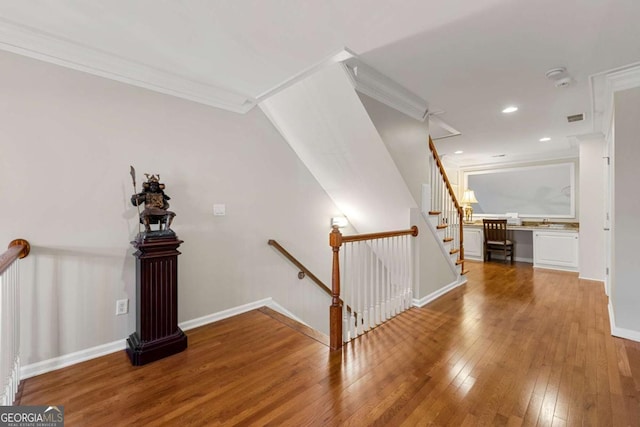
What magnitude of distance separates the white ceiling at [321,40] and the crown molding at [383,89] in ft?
0.30

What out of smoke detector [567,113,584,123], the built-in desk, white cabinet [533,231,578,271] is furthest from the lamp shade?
smoke detector [567,113,584,123]

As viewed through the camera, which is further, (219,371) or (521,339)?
(521,339)

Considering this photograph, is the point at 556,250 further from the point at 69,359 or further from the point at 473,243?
the point at 69,359

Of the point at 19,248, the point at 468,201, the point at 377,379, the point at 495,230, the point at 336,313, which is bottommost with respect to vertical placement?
the point at 377,379

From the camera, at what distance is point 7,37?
1848 millimetres

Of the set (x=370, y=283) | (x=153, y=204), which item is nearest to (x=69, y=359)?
(x=153, y=204)

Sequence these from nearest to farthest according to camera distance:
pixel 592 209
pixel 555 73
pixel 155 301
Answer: pixel 155 301, pixel 555 73, pixel 592 209

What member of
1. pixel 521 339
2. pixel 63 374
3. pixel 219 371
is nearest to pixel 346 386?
pixel 219 371

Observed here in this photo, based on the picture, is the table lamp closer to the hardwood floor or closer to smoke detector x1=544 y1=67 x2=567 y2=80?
the hardwood floor

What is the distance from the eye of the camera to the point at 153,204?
224cm

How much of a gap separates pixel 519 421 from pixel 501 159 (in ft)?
19.7

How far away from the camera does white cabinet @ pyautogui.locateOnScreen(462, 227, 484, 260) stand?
5937 millimetres

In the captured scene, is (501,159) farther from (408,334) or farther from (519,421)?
(519,421)

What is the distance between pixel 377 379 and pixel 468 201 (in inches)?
219
